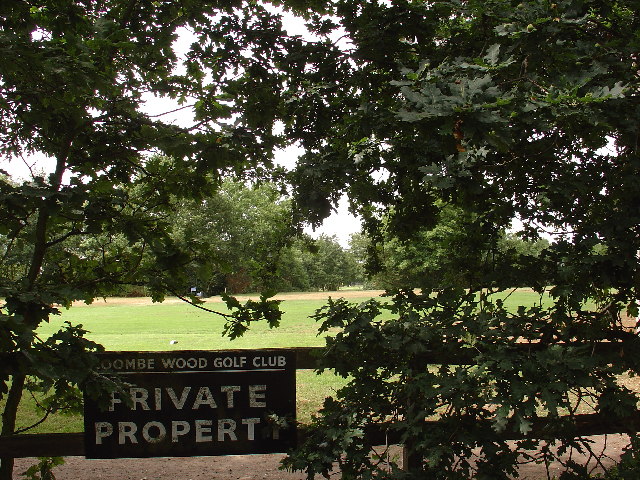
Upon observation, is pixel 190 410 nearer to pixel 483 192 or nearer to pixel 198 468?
pixel 198 468

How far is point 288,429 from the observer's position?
3801mm

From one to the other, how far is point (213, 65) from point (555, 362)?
Result: 10.6 feet

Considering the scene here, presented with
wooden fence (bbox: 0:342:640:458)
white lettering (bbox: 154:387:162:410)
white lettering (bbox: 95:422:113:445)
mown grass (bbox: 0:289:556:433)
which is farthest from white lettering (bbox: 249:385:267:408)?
white lettering (bbox: 95:422:113:445)

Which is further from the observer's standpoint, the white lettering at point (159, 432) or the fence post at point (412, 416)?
the white lettering at point (159, 432)

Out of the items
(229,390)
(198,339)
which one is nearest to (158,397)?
(229,390)

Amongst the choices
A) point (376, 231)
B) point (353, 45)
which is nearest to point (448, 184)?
point (353, 45)

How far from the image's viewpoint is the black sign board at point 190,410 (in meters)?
3.78

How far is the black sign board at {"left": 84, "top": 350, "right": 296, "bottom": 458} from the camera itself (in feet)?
12.4

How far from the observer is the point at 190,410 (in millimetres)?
3807

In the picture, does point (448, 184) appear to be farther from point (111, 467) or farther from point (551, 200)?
point (111, 467)

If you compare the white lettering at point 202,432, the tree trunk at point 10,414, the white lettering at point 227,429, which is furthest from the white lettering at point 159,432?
the tree trunk at point 10,414

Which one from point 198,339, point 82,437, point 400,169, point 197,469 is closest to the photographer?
point 400,169

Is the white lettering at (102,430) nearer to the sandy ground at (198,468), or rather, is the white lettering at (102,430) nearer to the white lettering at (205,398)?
the white lettering at (205,398)

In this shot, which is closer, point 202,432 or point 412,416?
point 412,416
